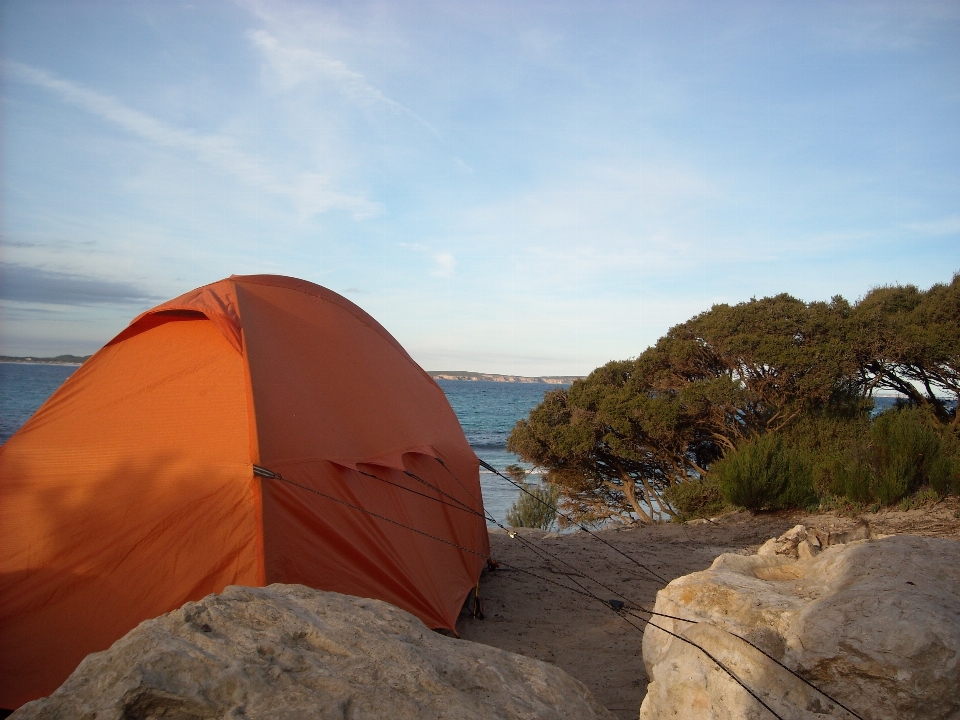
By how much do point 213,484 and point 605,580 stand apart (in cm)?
413

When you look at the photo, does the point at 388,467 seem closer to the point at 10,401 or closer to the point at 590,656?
the point at 590,656

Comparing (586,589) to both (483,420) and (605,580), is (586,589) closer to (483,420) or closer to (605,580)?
(605,580)

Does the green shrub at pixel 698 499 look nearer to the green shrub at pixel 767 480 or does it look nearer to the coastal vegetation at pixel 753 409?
the coastal vegetation at pixel 753 409

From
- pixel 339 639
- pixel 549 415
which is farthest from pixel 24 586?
pixel 549 415

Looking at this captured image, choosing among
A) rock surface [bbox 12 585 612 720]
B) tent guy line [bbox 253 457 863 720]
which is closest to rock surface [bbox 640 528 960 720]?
tent guy line [bbox 253 457 863 720]

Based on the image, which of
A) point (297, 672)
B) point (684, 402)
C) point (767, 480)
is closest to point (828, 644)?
point (297, 672)

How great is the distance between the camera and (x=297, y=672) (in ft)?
7.28

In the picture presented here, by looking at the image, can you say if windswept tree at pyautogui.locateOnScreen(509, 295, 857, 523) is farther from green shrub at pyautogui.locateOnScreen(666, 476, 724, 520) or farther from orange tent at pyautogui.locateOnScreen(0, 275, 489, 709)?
orange tent at pyautogui.locateOnScreen(0, 275, 489, 709)

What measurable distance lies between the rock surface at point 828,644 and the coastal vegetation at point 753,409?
7.45m

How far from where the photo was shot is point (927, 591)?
313 centimetres

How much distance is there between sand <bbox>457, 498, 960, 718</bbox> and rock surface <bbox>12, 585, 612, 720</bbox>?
1.99m

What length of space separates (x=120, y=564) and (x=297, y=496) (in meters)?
1.20

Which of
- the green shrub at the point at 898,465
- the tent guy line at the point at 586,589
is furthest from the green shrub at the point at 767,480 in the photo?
the tent guy line at the point at 586,589

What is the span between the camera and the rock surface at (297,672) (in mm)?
1977
